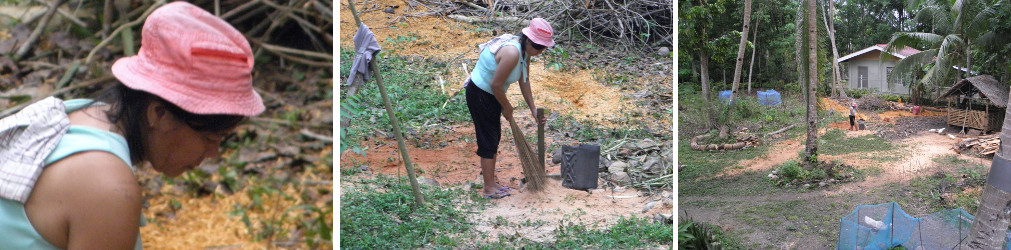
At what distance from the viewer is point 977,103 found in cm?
471

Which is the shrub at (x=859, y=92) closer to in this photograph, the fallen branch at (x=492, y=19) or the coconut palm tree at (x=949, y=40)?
the coconut palm tree at (x=949, y=40)

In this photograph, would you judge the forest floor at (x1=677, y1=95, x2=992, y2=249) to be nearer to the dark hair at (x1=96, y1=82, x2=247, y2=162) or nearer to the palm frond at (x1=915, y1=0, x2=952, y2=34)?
the palm frond at (x1=915, y1=0, x2=952, y2=34)

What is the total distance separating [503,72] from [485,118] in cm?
24

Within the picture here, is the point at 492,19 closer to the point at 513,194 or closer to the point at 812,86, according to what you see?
the point at 513,194

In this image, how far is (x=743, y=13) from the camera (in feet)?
18.2

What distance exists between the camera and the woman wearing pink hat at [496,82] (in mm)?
3164

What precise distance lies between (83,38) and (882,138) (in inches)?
201

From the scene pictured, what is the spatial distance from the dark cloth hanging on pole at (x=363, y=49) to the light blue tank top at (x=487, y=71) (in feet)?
1.52

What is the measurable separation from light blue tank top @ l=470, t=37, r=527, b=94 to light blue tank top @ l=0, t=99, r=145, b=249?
1.71 metres

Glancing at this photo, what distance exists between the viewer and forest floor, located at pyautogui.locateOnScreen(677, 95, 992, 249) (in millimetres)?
4809

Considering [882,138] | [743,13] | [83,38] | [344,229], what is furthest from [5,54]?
[882,138]

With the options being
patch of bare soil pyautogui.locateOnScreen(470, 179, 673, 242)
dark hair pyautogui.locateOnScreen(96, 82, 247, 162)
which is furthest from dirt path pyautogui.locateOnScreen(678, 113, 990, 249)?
dark hair pyautogui.locateOnScreen(96, 82, 247, 162)

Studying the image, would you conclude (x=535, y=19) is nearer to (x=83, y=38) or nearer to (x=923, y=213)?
(x=83, y=38)

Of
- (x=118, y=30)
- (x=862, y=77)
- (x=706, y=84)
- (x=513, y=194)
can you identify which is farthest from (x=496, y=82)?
(x=862, y=77)
